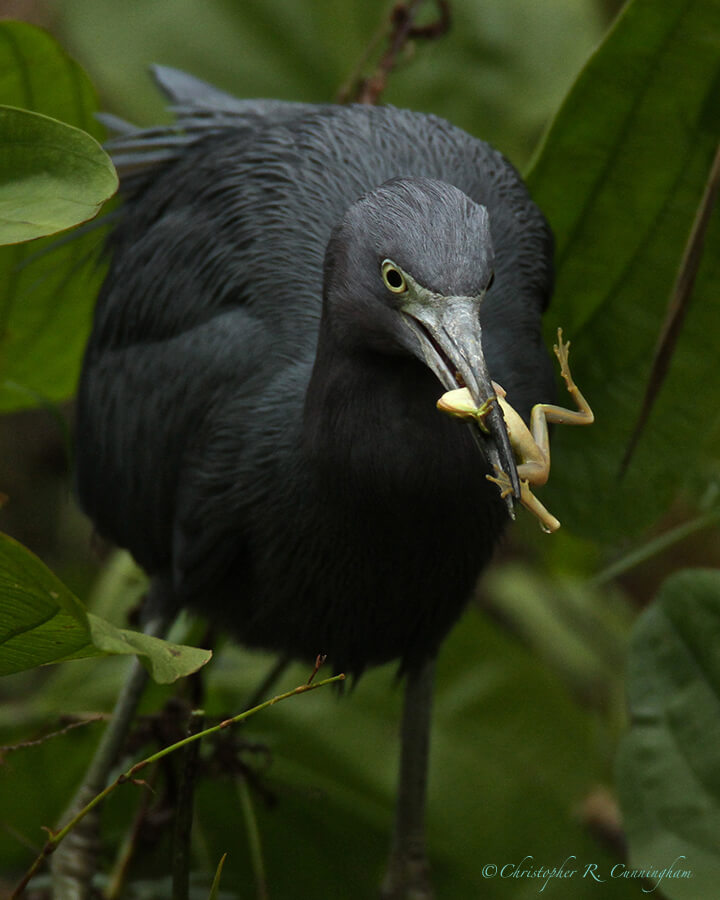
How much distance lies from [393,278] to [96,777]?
4.39 ft

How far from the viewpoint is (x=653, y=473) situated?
2373 mm

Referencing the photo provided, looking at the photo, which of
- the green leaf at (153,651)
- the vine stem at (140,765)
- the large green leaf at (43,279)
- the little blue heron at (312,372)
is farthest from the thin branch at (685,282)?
the large green leaf at (43,279)

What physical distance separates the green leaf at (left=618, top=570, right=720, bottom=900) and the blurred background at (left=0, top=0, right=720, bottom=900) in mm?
190

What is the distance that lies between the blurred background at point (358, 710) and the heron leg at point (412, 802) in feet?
0.36

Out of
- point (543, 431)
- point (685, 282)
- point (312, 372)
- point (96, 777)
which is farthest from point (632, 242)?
point (96, 777)

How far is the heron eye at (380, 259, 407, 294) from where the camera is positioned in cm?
145

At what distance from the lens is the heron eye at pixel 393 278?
1449 mm

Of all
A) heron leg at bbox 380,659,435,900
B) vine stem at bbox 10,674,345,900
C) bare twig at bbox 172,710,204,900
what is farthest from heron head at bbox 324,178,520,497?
heron leg at bbox 380,659,435,900

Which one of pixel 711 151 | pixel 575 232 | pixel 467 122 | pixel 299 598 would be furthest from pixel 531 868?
pixel 467 122

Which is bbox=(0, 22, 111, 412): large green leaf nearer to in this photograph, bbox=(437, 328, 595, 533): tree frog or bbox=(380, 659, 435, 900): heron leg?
bbox=(380, 659, 435, 900): heron leg

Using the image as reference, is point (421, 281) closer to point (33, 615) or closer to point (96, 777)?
point (33, 615)

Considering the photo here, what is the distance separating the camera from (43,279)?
2.50 m

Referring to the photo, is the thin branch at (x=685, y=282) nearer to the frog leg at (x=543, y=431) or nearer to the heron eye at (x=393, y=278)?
the frog leg at (x=543, y=431)

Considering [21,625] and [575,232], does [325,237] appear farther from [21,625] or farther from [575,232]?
[21,625]
